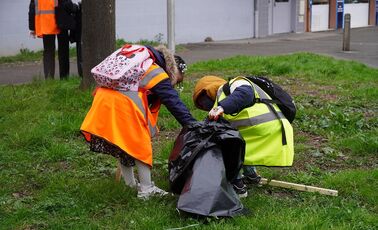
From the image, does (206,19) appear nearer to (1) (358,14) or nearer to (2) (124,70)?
(1) (358,14)

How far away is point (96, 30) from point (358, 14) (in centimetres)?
2219

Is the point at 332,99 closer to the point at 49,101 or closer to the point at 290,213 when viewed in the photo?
the point at 49,101

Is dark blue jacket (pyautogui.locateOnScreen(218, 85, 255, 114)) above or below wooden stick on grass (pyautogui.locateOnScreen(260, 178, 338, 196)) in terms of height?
above

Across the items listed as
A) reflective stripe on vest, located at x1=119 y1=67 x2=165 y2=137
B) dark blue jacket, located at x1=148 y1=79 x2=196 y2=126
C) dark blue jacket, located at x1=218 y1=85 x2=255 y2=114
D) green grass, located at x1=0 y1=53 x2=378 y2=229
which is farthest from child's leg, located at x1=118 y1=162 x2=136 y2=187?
dark blue jacket, located at x1=218 y1=85 x2=255 y2=114

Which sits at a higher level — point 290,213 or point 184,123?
point 184,123

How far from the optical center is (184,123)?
4.44 metres

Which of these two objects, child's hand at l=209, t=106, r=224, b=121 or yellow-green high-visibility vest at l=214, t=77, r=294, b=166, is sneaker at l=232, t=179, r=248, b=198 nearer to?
yellow-green high-visibility vest at l=214, t=77, r=294, b=166

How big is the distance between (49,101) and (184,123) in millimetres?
3745

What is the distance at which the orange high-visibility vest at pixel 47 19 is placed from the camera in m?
9.09

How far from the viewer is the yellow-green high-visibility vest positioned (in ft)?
14.9

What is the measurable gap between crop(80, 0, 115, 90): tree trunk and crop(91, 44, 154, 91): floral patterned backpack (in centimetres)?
341

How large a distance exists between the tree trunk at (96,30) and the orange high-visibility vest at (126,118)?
11.3 ft

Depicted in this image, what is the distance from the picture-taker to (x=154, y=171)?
17.4ft

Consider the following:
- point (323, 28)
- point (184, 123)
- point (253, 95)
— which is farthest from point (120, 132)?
point (323, 28)
